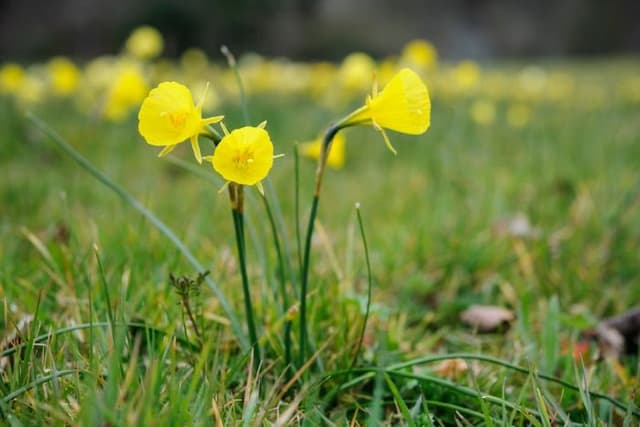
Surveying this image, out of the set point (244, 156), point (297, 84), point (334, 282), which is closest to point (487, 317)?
point (334, 282)

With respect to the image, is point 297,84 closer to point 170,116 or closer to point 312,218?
point 312,218

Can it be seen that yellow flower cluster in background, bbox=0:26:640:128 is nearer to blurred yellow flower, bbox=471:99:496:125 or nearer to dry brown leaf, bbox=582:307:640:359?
blurred yellow flower, bbox=471:99:496:125

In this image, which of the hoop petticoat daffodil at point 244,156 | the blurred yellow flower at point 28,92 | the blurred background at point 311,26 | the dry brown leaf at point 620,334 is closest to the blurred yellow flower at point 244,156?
the hoop petticoat daffodil at point 244,156

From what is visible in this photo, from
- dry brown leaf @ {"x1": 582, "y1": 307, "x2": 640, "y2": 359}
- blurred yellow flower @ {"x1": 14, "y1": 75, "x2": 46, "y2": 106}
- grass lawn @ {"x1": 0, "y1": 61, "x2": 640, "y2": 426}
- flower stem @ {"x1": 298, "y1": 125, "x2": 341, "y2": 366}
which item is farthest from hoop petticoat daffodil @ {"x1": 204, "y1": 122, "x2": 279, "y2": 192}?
blurred yellow flower @ {"x1": 14, "y1": 75, "x2": 46, "y2": 106}

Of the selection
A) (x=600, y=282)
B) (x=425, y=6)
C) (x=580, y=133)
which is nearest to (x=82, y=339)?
(x=600, y=282)

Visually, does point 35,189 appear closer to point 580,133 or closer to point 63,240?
point 63,240

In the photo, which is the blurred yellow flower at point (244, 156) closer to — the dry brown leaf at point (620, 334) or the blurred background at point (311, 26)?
the dry brown leaf at point (620, 334)
